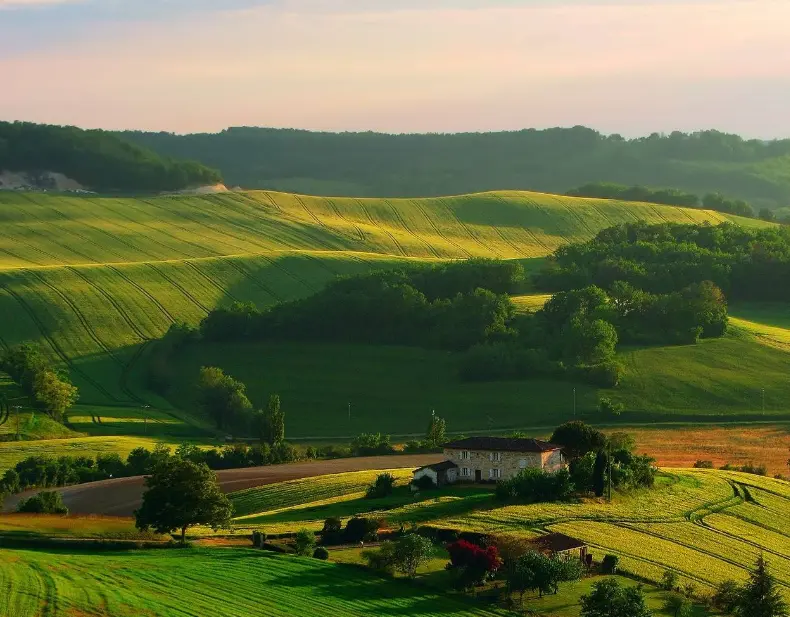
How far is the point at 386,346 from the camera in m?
137

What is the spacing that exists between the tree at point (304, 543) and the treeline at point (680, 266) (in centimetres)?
8940

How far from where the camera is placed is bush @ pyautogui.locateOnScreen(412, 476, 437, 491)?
75.9 meters

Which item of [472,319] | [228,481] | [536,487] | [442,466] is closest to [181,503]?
[536,487]

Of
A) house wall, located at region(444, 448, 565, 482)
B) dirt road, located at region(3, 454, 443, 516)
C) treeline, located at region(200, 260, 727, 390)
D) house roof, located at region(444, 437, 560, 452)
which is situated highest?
treeline, located at region(200, 260, 727, 390)

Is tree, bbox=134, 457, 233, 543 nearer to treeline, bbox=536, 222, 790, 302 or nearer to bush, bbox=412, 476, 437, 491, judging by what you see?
bush, bbox=412, 476, 437, 491

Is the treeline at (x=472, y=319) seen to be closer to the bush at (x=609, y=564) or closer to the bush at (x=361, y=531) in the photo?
the bush at (x=361, y=531)

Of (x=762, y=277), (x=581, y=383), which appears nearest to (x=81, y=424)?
(x=581, y=383)

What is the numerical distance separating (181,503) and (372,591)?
12.5 metres

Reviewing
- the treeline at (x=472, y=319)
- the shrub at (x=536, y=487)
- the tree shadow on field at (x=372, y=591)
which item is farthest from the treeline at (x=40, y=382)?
the tree shadow on field at (x=372, y=591)

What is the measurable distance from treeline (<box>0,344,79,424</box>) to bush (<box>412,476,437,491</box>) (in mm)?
42831

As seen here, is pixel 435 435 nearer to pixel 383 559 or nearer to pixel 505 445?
pixel 505 445

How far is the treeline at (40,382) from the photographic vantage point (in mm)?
110625

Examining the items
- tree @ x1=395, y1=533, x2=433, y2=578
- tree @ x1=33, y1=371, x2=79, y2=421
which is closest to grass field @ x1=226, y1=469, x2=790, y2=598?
tree @ x1=395, y1=533, x2=433, y2=578

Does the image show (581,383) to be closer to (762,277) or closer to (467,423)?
(467,423)
